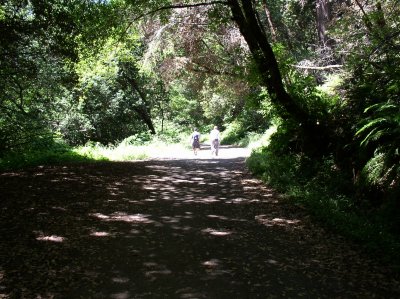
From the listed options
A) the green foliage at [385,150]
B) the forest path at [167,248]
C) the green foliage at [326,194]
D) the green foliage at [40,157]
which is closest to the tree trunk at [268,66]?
the green foliage at [326,194]

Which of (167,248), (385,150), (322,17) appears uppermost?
(322,17)

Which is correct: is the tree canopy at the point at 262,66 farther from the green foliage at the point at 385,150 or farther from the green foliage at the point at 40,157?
the green foliage at the point at 40,157

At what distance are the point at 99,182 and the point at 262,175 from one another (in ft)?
15.7

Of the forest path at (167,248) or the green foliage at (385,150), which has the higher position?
the green foliage at (385,150)

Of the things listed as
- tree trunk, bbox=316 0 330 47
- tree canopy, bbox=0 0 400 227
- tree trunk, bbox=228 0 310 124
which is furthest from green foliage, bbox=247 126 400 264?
tree trunk, bbox=316 0 330 47

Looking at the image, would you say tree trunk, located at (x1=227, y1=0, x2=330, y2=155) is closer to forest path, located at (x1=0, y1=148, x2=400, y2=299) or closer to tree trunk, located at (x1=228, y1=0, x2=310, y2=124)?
tree trunk, located at (x1=228, y1=0, x2=310, y2=124)

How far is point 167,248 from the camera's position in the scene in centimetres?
607

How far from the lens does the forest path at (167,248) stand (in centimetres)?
479

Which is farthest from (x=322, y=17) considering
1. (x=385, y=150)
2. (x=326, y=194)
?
(x=326, y=194)

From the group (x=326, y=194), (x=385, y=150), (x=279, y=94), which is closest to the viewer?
(x=385, y=150)

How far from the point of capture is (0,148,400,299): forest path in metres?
4.79

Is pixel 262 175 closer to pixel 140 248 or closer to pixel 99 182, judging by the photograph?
pixel 99 182

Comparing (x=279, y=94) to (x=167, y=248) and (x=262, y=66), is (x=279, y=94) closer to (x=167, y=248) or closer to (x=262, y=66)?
(x=262, y=66)

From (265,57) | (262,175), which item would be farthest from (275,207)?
(265,57)
